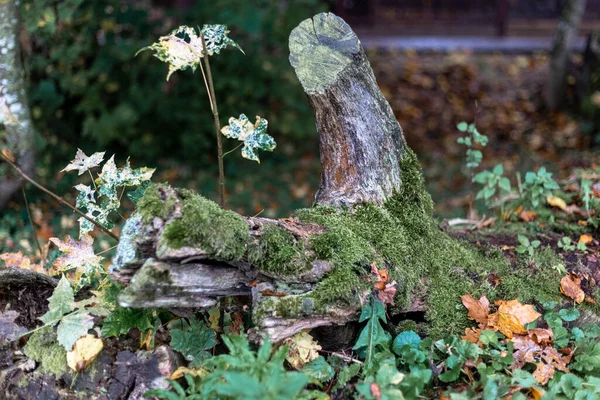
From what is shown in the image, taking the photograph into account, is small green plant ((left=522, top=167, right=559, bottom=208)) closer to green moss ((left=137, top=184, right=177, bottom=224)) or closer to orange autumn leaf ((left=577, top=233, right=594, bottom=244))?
orange autumn leaf ((left=577, top=233, right=594, bottom=244))

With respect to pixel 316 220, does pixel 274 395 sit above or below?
below

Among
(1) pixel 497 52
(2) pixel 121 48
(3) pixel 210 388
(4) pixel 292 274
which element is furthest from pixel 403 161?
(1) pixel 497 52

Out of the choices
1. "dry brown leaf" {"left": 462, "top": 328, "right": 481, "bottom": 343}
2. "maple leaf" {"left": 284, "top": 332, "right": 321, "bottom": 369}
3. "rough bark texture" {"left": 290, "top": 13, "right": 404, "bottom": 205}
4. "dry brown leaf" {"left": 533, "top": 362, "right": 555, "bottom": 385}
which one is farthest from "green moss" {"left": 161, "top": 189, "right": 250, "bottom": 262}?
"dry brown leaf" {"left": 533, "top": 362, "right": 555, "bottom": 385}

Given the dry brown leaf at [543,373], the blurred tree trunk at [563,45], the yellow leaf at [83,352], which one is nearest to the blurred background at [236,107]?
the blurred tree trunk at [563,45]

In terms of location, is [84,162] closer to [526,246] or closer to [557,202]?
[526,246]

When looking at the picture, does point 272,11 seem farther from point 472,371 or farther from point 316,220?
point 472,371

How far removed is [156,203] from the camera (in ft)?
6.56

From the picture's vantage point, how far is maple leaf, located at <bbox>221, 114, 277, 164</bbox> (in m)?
2.34

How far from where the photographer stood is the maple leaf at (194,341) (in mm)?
2172

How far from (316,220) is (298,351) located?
58 centimetres

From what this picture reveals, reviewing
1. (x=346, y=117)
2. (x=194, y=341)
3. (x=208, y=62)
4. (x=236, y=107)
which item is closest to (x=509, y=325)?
(x=346, y=117)

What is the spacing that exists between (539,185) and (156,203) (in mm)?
2486

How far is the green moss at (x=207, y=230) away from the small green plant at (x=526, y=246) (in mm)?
1584

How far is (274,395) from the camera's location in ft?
5.12
